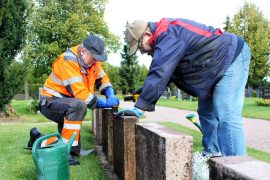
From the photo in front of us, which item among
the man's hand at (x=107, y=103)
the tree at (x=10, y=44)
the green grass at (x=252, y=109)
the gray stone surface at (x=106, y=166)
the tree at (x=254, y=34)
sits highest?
the tree at (x=254, y=34)

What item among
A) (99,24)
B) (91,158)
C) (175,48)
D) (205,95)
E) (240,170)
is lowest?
(91,158)

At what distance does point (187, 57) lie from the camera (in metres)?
3.16

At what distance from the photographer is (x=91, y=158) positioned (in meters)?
4.88

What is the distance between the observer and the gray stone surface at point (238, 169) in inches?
49.8

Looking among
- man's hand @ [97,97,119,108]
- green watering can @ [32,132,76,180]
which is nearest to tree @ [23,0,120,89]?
man's hand @ [97,97,119,108]

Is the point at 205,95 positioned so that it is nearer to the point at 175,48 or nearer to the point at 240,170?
the point at 175,48

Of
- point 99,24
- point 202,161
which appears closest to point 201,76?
point 202,161

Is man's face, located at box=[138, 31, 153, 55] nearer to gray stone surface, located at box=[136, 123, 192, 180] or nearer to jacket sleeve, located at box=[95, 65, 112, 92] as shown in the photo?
gray stone surface, located at box=[136, 123, 192, 180]

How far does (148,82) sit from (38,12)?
110 ft

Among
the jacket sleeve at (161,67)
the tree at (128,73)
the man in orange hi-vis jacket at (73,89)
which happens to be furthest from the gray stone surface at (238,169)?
the tree at (128,73)

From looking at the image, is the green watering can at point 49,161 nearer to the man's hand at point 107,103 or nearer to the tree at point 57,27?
the man's hand at point 107,103

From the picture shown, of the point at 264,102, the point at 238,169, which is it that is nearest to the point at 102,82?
the point at 238,169

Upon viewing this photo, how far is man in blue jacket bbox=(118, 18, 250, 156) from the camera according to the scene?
2.92m

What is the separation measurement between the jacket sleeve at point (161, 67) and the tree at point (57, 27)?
31003 millimetres
